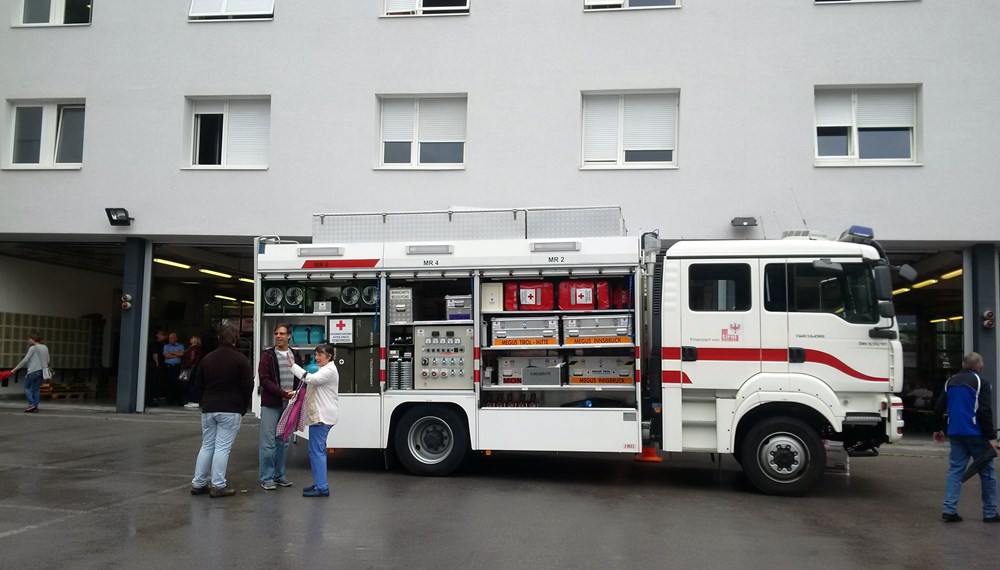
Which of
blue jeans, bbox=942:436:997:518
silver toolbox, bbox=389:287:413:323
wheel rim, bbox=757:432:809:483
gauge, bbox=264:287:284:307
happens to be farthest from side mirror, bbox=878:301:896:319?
gauge, bbox=264:287:284:307

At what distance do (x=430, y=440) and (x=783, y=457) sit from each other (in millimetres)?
4124

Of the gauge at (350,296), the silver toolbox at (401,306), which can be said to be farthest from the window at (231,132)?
the silver toolbox at (401,306)

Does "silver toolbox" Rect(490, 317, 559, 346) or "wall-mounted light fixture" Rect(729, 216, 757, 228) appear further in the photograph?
"wall-mounted light fixture" Rect(729, 216, 757, 228)

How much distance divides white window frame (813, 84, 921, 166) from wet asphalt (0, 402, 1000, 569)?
534 cm

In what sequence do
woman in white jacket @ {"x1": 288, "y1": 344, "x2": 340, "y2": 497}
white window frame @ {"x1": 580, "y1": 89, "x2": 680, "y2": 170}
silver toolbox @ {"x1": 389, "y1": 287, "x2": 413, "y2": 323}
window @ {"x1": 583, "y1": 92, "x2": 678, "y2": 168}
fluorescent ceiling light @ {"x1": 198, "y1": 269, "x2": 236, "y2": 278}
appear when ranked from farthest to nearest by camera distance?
fluorescent ceiling light @ {"x1": 198, "y1": 269, "x2": 236, "y2": 278} < window @ {"x1": 583, "y1": 92, "x2": 678, "y2": 168} < white window frame @ {"x1": 580, "y1": 89, "x2": 680, "y2": 170} < silver toolbox @ {"x1": 389, "y1": 287, "x2": 413, "y2": 323} < woman in white jacket @ {"x1": 288, "y1": 344, "x2": 340, "y2": 497}

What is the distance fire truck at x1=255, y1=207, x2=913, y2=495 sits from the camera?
9016mm

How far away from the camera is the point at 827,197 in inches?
560

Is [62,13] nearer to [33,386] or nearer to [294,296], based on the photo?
[33,386]

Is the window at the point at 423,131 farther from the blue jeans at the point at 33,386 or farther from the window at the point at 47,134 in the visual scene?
the blue jeans at the point at 33,386

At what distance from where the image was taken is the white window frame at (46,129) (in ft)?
54.1

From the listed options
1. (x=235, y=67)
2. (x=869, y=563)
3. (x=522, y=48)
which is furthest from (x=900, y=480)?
(x=235, y=67)

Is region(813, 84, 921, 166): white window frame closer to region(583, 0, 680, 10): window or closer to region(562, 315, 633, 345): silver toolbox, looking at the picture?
region(583, 0, 680, 10): window

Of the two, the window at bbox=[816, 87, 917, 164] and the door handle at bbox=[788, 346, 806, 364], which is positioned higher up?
the window at bbox=[816, 87, 917, 164]

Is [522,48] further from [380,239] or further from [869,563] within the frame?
[869,563]
